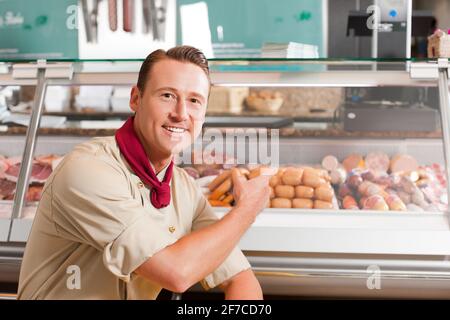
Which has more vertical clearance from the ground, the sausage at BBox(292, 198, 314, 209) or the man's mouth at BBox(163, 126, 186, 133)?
the man's mouth at BBox(163, 126, 186, 133)

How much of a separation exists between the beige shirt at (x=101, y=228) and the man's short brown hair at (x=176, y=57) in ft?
0.64

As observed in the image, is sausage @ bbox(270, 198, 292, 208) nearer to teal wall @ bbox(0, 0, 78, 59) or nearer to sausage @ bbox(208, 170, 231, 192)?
sausage @ bbox(208, 170, 231, 192)

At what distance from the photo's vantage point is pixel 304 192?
218cm

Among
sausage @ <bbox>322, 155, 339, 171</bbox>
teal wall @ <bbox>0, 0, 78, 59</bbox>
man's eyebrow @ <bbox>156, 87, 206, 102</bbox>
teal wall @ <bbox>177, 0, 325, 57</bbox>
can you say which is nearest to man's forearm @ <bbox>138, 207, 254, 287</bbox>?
man's eyebrow @ <bbox>156, 87, 206, 102</bbox>

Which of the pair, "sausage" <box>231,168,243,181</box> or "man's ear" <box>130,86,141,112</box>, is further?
"sausage" <box>231,168,243,181</box>

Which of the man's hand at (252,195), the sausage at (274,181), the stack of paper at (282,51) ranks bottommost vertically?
the sausage at (274,181)

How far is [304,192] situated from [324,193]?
7cm

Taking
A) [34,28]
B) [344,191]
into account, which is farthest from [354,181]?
[34,28]

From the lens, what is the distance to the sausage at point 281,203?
2105mm

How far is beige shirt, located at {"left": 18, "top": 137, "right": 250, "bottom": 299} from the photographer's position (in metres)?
1.34
